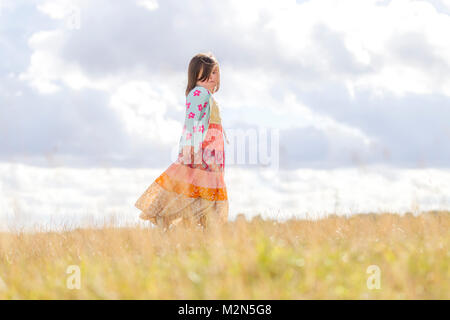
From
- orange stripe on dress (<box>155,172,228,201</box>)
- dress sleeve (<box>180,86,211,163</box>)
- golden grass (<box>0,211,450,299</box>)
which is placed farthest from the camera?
orange stripe on dress (<box>155,172,228,201</box>)

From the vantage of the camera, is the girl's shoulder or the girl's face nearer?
the girl's shoulder

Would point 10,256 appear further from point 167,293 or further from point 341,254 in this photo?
point 341,254

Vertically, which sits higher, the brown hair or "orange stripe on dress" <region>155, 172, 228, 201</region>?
the brown hair

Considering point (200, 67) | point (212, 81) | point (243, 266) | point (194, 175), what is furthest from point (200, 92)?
point (243, 266)

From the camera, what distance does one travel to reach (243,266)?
4.44 metres

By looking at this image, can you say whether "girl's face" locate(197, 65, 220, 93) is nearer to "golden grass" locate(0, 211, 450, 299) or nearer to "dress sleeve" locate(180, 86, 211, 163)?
"dress sleeve" locate(180, 86, 211, 163)

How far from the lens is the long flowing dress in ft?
23.7

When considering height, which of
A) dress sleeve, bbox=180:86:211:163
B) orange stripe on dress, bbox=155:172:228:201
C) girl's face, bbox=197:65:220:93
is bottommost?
orange stripe on dress, bbox=155:172:228:201

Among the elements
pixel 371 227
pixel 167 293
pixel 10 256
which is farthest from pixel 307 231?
pixel 10 256

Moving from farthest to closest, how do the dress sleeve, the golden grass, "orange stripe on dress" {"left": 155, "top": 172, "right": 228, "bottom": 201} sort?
"orange stripe on dress" {"left": 155, "top": 172, "right": 228, "bottom": 201} < the dress sleeve < the golden grass

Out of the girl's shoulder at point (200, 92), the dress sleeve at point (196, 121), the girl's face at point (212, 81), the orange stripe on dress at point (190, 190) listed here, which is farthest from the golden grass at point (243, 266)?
the girl's face at point (212, 81)

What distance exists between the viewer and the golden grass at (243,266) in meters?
4.22

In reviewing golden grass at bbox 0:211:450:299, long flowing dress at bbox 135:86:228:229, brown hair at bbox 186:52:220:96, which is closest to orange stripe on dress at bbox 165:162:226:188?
long flowing dress at bbox 135:86:228:229

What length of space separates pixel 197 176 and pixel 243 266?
9.93 feet
